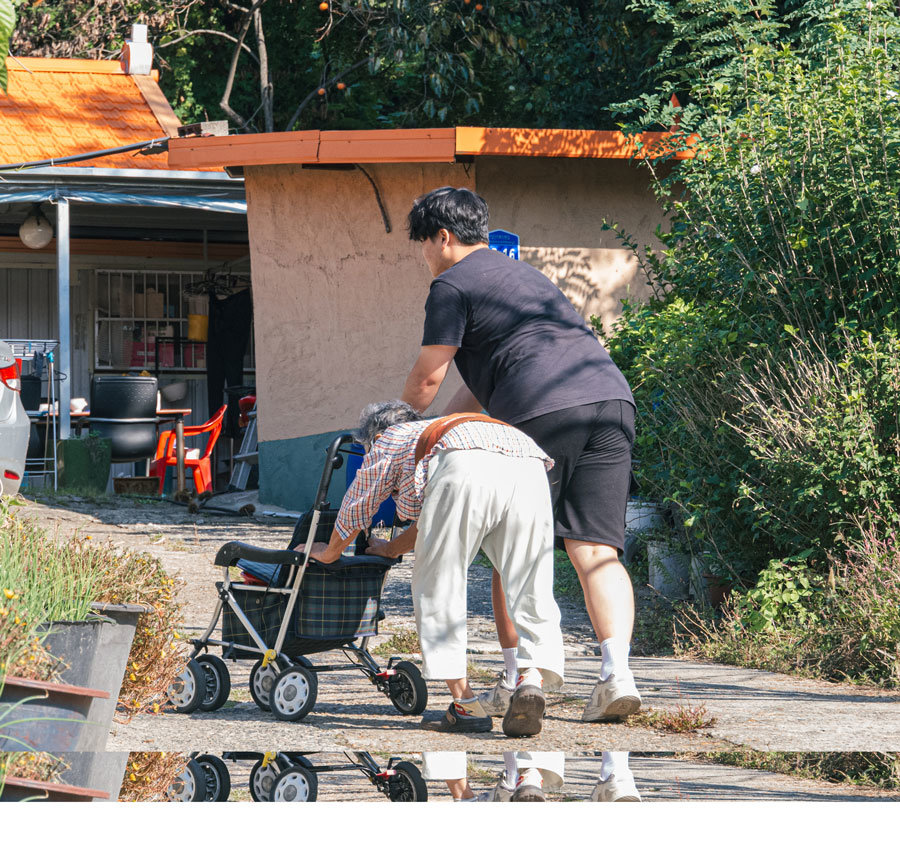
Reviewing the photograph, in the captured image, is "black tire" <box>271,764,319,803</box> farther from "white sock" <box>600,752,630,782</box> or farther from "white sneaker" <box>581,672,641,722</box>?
"white sneaker" <box>581,672,641,722</box>

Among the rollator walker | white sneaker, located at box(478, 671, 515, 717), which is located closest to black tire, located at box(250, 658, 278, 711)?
the rollator walker

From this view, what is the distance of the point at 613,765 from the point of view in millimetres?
3910

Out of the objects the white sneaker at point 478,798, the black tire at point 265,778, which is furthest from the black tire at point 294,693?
the white sneaker at point 478,798

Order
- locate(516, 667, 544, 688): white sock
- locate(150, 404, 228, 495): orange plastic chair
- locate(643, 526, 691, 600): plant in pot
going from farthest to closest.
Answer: locate(150, 404, 228, 495): orange plastic chair, locate(643, 526, 691, 600): plant in pot, locate(516, 667, 544, 688): white sock

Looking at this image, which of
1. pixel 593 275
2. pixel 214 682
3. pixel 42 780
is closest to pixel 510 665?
pixel 214 682

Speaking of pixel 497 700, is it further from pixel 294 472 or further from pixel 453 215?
pixel 294 472

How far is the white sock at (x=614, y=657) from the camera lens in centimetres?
417

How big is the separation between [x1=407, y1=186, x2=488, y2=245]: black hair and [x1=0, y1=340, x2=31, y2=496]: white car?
6637 mm

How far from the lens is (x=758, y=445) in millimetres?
6438

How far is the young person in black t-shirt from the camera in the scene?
4.21 meters

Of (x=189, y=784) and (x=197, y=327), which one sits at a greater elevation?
(x=189, y=784)

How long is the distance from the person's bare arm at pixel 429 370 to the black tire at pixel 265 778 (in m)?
1.30

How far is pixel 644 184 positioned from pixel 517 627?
26.1 ft

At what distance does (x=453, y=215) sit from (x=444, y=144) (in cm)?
621
